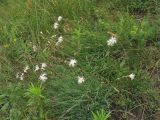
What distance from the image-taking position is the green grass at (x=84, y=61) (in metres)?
3.37

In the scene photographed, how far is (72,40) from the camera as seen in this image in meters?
3.83

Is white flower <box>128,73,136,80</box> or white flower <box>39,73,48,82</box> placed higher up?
white flower <box>39,73,48,82</box>

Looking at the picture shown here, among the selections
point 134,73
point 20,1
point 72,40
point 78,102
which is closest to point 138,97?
point 134,73

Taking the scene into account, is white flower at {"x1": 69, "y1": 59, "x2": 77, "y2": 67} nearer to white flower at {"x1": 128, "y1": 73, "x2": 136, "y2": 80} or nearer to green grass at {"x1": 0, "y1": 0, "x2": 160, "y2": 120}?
green grass at {"x1": 0, "y1": 0, "x2": 160, "y2": 120}

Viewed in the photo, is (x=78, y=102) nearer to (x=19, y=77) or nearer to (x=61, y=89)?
(x=61, y=89)

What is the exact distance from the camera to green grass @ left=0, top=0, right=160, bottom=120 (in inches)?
133

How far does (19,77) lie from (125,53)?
3.07 feet

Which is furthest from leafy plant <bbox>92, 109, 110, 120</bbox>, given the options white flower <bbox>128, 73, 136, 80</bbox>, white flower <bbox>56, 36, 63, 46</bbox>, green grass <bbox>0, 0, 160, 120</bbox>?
white flower <bbox>56, 36, 63, 46</bbox>

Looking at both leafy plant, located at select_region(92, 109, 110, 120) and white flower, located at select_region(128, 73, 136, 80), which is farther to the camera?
white flower, located at select_region(128, 73, 136, 80)

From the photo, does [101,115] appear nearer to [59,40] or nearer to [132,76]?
[132,76]

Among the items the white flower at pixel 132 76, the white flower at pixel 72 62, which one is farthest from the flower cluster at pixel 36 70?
the white flower at pixel 132 76

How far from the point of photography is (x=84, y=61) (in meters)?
3.69

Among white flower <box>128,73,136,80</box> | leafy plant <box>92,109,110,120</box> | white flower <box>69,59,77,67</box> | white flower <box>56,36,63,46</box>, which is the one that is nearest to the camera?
leafy plant <box>92,109,110,120</box>

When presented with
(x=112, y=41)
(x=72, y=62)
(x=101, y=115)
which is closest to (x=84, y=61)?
(x=72, y=62)
